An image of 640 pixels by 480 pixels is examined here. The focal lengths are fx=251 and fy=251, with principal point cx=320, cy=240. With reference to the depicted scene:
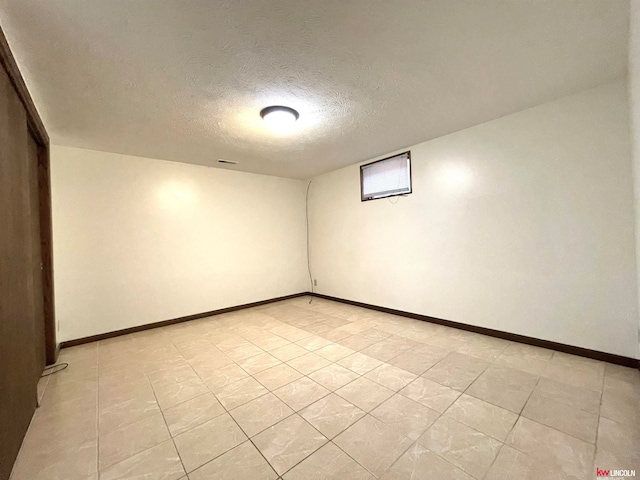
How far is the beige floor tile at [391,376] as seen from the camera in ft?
6.68

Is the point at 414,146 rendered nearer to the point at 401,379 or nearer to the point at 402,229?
the point at 402,229

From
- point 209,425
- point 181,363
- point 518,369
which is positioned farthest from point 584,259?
point 181,363

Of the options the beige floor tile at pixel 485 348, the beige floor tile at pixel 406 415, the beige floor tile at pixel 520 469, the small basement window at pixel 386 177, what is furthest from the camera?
the small basement window at pixel 386 177

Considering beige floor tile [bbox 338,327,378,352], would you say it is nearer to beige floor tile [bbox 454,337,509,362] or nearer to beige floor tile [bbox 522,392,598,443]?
beige floor tile [bbox 454,337,509,362]

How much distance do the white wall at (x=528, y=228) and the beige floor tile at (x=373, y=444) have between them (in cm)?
213

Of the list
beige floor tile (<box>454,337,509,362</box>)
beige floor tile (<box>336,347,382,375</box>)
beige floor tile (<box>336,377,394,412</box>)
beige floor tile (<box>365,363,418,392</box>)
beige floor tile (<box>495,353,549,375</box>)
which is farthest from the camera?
beige floor tile (<box>454,337,509,362</box>)

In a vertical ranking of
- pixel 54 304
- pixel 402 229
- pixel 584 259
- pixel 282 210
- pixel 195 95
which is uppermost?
pixel 195 95

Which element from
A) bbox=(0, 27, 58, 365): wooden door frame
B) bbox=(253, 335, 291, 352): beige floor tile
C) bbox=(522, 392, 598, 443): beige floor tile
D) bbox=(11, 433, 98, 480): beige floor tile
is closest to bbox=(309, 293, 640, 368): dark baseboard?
bbox=(522, 392, 598, 443): beige floor tile

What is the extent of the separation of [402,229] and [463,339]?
161cm

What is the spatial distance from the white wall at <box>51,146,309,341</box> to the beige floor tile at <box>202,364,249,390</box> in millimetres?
1980

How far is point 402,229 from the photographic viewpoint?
3742 millimetres

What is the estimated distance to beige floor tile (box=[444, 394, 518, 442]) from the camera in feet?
5.00

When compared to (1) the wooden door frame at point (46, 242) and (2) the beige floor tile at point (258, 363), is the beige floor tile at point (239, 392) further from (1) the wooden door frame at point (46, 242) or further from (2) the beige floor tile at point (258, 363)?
(1) the wooden door frame at point (46, 242)

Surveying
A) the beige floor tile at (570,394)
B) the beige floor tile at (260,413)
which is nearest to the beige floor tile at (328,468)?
the beige floor tile at (260,413)
